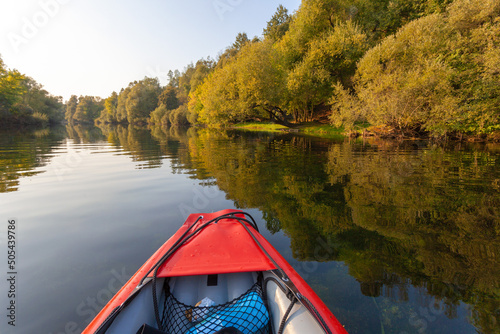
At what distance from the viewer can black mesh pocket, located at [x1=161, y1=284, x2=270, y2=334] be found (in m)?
2.26

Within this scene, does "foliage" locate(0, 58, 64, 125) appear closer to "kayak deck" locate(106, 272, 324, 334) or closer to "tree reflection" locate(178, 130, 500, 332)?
"tree reflection" locate(178, 130, 500, 332)

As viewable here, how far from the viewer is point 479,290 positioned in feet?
10.1

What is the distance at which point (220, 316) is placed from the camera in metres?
2.37

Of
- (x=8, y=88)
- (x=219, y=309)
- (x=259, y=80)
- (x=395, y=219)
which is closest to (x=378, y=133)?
(x=259, y=80)

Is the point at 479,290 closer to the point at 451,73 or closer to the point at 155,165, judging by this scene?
the point at 155,165

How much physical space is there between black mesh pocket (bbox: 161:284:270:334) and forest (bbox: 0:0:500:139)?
818 inches

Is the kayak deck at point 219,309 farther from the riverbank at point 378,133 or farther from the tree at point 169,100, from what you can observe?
the tree at point 169,100

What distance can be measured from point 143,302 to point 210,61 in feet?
316

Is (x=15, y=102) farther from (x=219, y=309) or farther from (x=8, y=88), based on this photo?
(x=219, y=309)

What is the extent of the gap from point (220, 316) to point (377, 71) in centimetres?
2390

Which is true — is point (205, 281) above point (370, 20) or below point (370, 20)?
below

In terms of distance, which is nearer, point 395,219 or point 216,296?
point 216,296

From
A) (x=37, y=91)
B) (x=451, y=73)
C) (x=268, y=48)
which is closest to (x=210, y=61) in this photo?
(x=37, y=91)

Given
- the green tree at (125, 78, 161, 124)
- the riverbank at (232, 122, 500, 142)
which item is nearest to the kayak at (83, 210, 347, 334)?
the riverbank at (232, 122, 500, 142)
